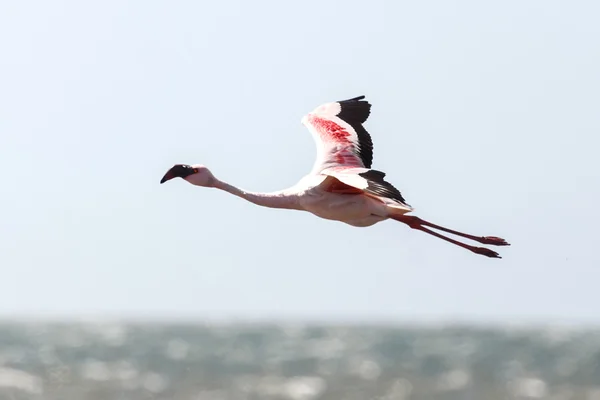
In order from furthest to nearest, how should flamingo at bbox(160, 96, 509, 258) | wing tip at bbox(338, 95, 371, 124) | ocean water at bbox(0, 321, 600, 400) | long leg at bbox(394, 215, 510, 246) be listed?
ocean water at bbox(0, 321, 600, 400) < wing tip at bbox(338, 95, 371, 124) < long leg at bbox(394, 215, 510, 246) < flamingo at bbox(160, 96, 509, 258)

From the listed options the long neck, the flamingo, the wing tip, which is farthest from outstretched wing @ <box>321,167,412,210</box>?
the wing tip

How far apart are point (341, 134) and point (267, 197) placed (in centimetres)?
226

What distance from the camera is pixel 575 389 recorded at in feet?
175

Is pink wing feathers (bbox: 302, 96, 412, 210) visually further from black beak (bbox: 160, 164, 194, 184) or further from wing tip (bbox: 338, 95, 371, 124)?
black beak (bbox: 160, 164, 194, 184)

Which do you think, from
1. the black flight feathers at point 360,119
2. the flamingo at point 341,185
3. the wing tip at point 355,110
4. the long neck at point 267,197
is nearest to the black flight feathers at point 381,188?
the flamingo at point 341,185

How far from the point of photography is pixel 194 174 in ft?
58.1

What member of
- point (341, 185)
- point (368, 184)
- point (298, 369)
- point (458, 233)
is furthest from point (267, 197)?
point (298, 369)

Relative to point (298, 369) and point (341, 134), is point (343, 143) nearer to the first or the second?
point (341, 134)

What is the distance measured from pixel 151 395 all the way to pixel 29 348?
30318 mm

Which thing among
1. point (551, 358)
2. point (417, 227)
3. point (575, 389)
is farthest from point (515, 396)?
point (417, 227)

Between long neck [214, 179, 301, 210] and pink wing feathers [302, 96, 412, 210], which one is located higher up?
pink wing feathers [302, 96, 412, 210]

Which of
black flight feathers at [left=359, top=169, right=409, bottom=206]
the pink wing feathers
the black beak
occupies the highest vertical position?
the pink wing feathers

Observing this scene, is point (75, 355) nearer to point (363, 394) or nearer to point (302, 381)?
point (302, 381)

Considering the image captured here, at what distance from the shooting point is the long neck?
704 inches
